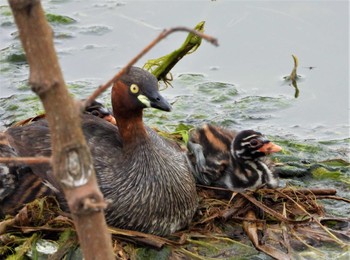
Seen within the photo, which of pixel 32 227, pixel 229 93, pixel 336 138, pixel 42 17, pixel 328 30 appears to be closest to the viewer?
pixel 42 17

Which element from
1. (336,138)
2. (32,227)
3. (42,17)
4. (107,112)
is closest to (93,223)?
(42,17)

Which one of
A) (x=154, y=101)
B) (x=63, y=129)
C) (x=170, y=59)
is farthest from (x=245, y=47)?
(x=63, y=129)

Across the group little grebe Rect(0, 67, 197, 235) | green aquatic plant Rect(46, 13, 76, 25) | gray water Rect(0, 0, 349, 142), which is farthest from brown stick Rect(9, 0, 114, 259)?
green aquatic plant Rect(46, 13, 76, 25)

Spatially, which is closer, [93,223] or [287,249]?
[93,223]

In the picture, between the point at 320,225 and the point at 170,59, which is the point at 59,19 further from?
the point at 320,225

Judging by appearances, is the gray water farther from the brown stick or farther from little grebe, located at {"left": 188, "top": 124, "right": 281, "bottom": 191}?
the brown stick

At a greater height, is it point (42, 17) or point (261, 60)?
point (42, 17)

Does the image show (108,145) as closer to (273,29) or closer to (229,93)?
(229,93)

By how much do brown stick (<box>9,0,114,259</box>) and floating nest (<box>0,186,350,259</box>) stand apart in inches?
104

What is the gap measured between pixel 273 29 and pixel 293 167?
3.12 m

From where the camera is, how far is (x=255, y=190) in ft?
17.8

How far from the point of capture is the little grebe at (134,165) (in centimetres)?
493

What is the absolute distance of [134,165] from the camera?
16.6ft

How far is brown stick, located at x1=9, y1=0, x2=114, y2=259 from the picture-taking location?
6.19ft
